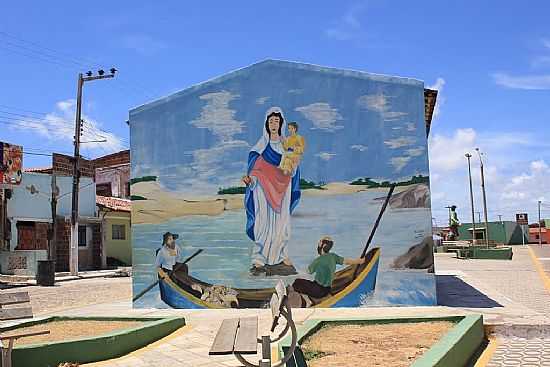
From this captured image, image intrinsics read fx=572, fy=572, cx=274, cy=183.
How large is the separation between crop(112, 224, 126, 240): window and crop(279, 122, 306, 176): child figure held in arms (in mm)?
24140

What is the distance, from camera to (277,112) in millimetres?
11961

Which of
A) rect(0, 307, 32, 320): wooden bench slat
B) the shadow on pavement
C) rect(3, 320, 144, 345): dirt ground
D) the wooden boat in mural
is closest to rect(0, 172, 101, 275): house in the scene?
the wooden boat in mural

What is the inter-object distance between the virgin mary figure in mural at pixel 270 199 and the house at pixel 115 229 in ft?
72.3

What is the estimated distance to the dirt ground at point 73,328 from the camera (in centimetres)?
860

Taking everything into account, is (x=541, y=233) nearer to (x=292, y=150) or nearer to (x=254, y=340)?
(x=292, y=150)

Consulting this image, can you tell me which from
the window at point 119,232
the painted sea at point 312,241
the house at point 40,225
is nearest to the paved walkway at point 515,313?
the painted sea at point 312,241

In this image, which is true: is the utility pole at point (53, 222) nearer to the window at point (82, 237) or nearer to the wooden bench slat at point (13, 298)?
the window at point (82, 237)

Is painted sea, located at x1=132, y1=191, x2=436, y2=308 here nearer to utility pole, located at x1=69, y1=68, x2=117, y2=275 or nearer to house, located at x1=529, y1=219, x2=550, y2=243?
utility pole, located at x1=69, y1=68, x2=117, y2=275

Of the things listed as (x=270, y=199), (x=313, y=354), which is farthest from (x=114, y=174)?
(x=313, y=354)

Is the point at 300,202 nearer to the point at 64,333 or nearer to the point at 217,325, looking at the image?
the point at 217,325

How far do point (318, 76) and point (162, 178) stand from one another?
13.2 feet

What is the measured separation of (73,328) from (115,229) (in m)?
25.3

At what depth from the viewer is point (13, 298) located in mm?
7348

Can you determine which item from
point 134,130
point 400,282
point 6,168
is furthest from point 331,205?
point 6,168
